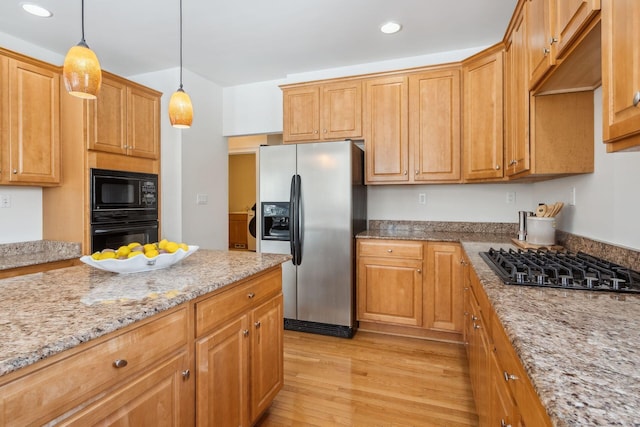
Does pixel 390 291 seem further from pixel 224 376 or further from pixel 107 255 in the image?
pixel 107 255

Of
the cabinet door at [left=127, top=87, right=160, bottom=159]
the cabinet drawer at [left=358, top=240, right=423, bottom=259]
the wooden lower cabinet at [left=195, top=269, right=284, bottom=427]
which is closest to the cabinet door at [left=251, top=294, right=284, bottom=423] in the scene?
the wooden lower cabinet at [left=195, top=269, right=284, bottom=427]

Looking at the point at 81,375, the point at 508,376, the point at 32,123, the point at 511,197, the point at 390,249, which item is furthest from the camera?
the point at 511,197

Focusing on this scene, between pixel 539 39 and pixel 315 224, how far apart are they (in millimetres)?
2075

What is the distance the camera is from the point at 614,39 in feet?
3.21

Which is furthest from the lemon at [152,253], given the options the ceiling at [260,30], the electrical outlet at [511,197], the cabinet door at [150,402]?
the electrical outlet at [511,197]

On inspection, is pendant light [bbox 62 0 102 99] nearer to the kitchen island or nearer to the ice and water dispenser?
the kitchen island

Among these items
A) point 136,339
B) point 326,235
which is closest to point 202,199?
point 326,235

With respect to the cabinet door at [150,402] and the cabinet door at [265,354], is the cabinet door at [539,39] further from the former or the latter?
the cabinet door at [150,402]

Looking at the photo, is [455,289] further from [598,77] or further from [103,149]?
[103,149]

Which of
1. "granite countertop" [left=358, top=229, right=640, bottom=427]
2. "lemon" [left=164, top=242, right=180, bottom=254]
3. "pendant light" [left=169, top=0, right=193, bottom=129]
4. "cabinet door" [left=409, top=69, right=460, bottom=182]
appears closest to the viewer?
"granite countertop" [left=358, top=229, right=640, bottom=427]

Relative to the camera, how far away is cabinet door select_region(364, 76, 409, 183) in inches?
126

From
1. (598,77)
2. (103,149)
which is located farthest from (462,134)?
(103,149)

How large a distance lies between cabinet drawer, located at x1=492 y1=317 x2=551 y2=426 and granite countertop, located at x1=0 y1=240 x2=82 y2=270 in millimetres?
3015

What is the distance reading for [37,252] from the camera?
2959mm
